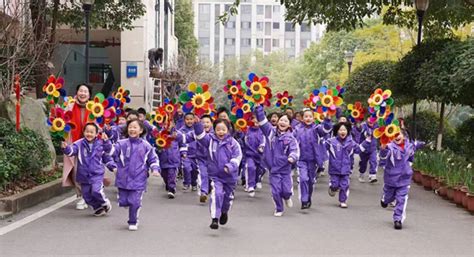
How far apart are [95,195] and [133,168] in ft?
3.62

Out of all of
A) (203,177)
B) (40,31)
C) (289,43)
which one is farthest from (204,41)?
(203,177)

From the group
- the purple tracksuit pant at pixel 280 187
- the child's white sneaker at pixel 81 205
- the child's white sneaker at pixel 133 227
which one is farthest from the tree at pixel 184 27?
the child's white sneaker at pixel 133 227

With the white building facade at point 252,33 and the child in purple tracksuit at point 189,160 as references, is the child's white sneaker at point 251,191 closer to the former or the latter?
the child in purple tracksuit at point 189,160

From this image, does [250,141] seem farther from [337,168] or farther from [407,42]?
[407,42]

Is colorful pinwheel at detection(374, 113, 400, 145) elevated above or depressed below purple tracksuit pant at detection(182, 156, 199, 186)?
above

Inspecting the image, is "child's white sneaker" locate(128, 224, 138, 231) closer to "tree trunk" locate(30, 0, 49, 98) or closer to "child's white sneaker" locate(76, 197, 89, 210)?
"child's white sneaker" locate(76, 197, 89, 210)

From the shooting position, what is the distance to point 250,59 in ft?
255

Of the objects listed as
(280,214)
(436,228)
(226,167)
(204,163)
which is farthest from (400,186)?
(204,163)

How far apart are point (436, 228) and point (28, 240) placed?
584 centimetres

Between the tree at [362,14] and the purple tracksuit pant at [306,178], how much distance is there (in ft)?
12.4

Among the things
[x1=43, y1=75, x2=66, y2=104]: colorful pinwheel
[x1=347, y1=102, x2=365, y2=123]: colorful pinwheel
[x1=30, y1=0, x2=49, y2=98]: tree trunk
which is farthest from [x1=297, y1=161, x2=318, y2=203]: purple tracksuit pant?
[x1=30, y1=0, x2=49, y2=98]: tree trunk

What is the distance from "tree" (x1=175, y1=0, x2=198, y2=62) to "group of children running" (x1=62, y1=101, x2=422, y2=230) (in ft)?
132

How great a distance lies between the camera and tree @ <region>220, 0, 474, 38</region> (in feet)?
48.7

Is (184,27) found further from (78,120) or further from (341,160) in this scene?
(78,120)
